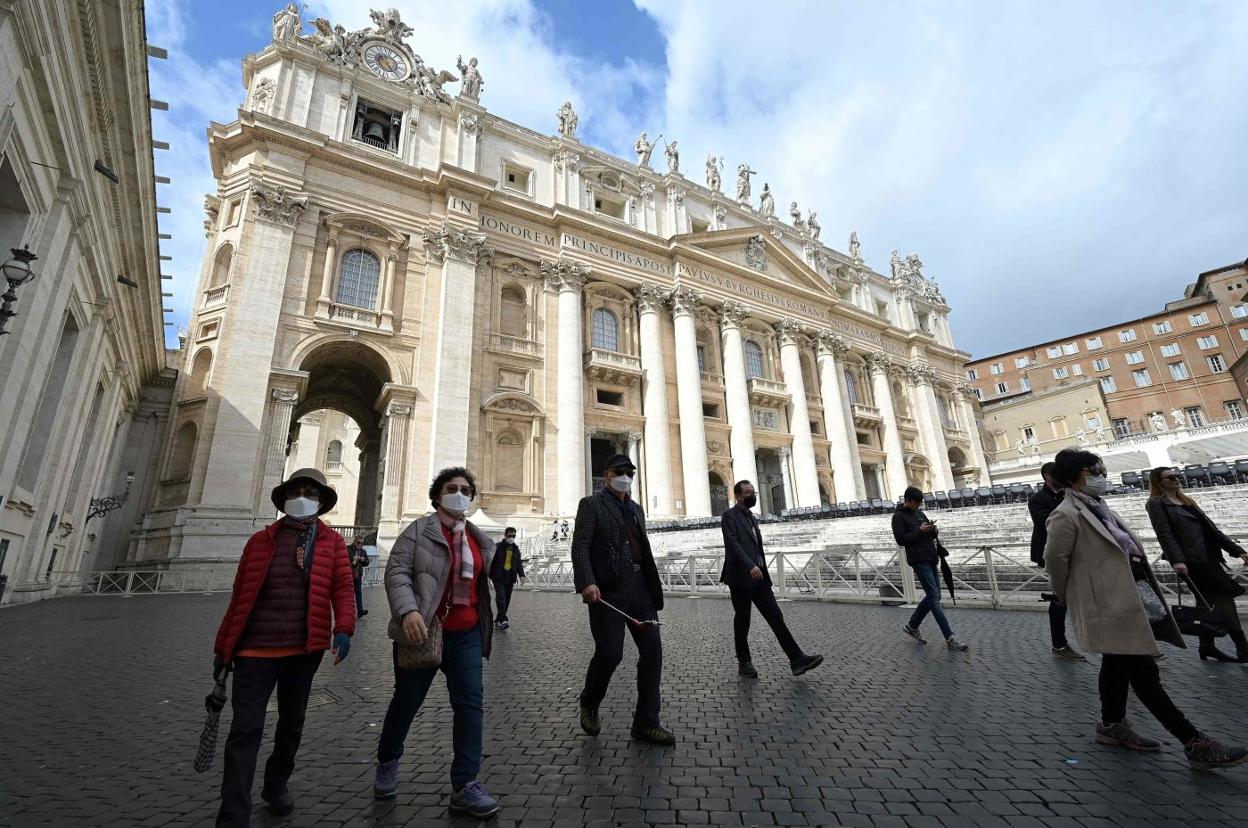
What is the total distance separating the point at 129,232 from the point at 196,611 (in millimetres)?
7659

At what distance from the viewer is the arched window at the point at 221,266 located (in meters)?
19.8

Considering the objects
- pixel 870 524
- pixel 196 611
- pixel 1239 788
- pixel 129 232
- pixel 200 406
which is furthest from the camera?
pixel 200 406

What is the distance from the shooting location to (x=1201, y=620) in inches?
182

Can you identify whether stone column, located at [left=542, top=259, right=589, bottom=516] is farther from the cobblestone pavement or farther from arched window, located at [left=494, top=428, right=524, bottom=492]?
the cobblestone pavement

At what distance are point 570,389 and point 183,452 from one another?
42.2ft

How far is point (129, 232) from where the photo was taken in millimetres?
11508

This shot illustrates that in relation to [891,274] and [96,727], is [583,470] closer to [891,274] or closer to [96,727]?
[96,727]

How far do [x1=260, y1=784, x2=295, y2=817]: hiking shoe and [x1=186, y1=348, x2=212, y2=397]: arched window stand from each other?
19729 mm

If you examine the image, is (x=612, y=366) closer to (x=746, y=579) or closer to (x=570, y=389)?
(x=570, y=389)

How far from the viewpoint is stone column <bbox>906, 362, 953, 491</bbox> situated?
34.9m

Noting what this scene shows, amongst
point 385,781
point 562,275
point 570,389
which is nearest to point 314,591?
point 385,781

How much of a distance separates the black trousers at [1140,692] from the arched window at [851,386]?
A: 32.6 metres

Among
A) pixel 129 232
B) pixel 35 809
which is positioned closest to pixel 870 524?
pixel 35 809

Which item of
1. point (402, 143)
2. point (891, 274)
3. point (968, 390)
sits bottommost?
point (968, 390)
